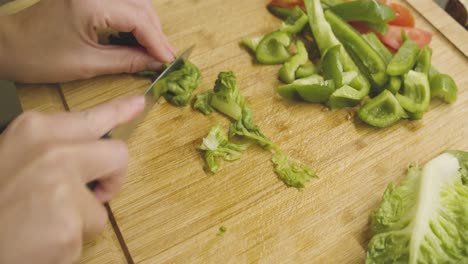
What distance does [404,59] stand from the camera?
99.0 inches

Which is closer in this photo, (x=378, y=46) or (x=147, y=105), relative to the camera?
(x=147, y=105)

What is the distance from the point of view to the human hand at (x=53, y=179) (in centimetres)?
132

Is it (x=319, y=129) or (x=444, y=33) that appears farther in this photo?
(x=444, y=33)

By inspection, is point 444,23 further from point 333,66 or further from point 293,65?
point 293,65

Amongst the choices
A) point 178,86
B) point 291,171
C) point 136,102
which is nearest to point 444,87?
point 291,171

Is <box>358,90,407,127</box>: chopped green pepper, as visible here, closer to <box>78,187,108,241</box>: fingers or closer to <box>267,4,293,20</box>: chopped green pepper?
<box>267,4,293,20</box>: chopped green pepper

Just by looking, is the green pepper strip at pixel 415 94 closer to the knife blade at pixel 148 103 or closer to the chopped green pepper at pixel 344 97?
the chopped green pepper at pixel 344 97

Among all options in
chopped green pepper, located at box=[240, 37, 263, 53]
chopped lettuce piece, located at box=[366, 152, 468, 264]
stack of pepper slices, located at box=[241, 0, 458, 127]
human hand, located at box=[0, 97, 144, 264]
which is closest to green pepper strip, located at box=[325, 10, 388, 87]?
stack of pepper slices, located at box=[241, 0, 458, 127]

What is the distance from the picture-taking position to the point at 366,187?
218 cm

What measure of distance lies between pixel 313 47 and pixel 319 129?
1.89ft

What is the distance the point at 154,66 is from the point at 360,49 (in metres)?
1.06

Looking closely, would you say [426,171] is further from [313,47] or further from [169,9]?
[169,9]

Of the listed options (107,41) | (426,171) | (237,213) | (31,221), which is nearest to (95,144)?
(31,221)

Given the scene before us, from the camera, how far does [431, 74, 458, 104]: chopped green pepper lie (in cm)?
243
